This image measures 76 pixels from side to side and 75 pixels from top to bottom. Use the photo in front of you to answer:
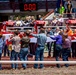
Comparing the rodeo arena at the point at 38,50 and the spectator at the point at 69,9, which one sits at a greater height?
the spectator at the point at 69,9

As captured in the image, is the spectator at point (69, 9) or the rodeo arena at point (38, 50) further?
the spectator at point (69, 9)

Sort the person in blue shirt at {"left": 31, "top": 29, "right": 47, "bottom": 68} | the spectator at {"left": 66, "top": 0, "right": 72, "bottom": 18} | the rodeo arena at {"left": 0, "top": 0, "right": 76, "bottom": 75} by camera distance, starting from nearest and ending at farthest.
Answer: the rodeo arena at {"left": 0, "top": 0, "right": 76, "bottom": 75}, the person in blue shirt at {"left": 31, "top": 29, "right": 47, "bottom": 68}, the spectator at {"left": 66, "top": 0, "right": 72, "bottom": 18}

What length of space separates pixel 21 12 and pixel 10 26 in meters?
18.5

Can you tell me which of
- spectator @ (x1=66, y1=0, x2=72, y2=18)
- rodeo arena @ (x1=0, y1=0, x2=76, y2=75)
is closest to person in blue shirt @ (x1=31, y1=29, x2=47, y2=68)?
rodeo arena @ (x1=0, y1=0, x2=76, y2=75)

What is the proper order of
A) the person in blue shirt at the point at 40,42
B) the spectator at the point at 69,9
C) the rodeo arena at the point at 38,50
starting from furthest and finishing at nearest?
the spectator at the point at 69,9, the person in blue shirt at the point at 40,42, the rodeo arena at the point at 38,50

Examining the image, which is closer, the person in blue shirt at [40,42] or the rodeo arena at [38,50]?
the rodeo arena at [38,50]

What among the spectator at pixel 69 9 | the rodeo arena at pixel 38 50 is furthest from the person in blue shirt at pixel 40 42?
the spectator at pixel 69 9

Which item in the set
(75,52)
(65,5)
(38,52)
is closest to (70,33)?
(75,52)

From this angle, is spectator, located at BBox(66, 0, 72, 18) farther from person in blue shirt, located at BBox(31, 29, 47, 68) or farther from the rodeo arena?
person in blue shirt, located at BBox(31, 29, 47, 68)

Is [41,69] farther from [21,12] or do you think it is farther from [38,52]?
[21,12]

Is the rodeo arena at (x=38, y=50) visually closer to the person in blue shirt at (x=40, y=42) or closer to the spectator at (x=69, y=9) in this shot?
the person in blue shirt at (x=40, y=42)

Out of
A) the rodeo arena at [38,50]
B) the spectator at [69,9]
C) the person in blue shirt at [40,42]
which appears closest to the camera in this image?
the rodeo arena at [38,50]

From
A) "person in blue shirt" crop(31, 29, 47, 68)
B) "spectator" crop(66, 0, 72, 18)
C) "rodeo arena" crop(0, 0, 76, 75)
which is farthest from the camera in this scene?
"spectator" crop(66, 0, 72, 18)

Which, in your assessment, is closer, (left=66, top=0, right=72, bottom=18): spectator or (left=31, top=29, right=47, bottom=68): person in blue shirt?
(left=31, top=29, right=47, bottom=68): person in blue shirt
